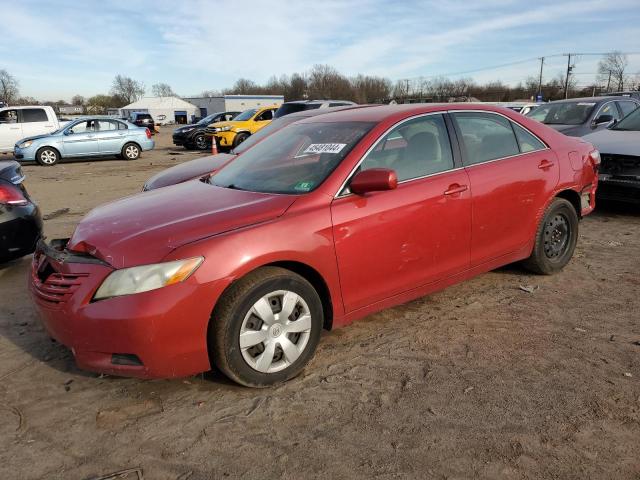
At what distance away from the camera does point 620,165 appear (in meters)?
6.89

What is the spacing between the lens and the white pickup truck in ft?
59.7

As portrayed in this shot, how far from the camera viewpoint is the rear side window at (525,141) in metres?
4.32

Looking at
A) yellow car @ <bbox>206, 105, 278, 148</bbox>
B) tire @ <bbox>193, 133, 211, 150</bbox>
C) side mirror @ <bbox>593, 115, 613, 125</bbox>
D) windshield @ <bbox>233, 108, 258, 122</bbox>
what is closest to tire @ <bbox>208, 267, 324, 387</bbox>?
side mirror @ <bbox>593, 115, 613, 125</bbox>

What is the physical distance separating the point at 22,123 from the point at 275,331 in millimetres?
19350

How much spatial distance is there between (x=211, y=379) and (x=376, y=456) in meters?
1.22

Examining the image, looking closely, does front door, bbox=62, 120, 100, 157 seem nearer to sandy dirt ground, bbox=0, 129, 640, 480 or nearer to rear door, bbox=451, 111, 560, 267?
sandy dirt ground, bbox=0, 129, 640, 480

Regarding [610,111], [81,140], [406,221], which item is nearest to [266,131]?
[406,221]

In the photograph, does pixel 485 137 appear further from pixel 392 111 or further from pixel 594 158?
pixel 594 158

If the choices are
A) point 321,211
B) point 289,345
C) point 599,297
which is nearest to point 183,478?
point 289,345

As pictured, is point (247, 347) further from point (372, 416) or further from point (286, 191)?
point (286, 191)

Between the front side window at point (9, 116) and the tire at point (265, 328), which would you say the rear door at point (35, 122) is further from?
the tire at point (265, 328)

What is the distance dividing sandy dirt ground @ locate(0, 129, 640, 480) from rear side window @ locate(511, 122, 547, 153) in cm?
130

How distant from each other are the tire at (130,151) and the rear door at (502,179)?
16316 mm

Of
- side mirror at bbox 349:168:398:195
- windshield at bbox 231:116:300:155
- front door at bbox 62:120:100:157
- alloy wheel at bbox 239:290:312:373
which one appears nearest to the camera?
alloy wheel at bbox 239:290:312:373
